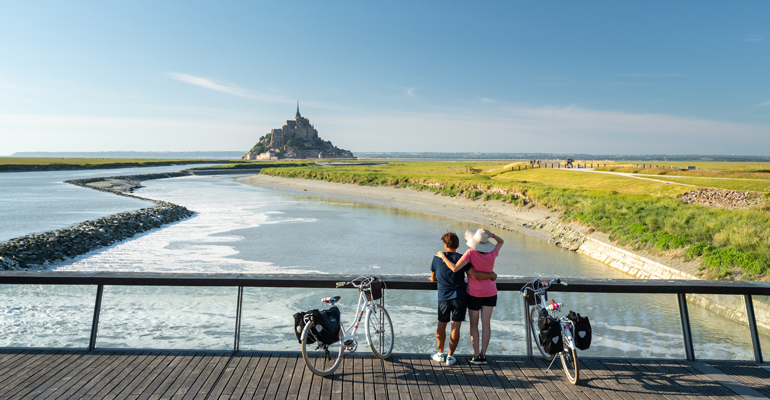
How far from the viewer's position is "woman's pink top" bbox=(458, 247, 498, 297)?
214 inches

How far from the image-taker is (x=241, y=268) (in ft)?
58.2

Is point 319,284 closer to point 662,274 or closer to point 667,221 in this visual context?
point 662,274

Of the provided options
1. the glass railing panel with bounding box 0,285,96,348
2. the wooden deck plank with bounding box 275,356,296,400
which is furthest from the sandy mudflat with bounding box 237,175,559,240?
the glass railing panel with bounding box 0,285,96,348

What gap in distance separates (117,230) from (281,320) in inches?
949

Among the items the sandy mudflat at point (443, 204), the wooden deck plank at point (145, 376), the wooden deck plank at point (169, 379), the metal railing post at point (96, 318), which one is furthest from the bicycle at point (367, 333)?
the sandy mudflat at point (443, 204)

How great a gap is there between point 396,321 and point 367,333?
0.51 m

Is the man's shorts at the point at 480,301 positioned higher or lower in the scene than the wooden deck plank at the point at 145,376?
higher

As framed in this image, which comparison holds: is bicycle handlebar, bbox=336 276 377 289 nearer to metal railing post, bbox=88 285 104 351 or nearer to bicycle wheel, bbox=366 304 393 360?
bicycle wheel, bbox=366 304 393 360

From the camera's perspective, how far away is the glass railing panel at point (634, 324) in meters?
5.75

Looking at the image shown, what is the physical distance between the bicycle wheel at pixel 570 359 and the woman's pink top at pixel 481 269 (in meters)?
0.96

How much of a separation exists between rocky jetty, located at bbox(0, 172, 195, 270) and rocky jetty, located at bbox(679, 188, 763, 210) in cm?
3468

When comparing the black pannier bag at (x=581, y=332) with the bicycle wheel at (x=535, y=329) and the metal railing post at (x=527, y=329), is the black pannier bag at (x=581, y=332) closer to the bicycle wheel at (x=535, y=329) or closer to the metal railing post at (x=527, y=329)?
the bicycle wheel at (x=535, y=329)

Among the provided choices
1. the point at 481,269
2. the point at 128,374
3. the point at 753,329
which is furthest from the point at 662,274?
the point at 128,374

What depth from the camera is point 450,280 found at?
552cm
